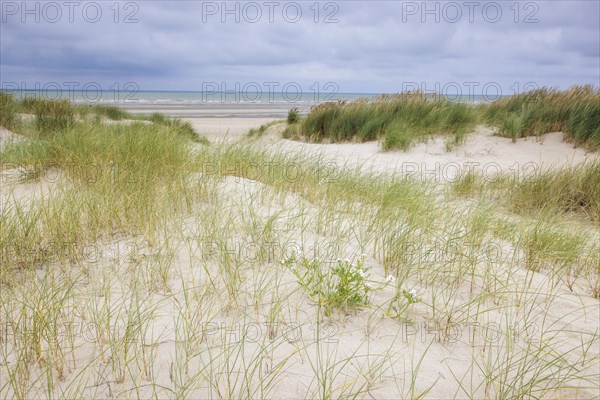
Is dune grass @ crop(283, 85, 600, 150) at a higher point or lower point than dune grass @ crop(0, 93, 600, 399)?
higher

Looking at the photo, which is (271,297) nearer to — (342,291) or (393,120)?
(342,291)

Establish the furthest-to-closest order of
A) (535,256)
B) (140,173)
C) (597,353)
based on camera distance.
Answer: (140,173)
(535,256)
(597,353)

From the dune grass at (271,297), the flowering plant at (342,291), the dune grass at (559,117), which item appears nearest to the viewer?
the dune grass at (271,297)

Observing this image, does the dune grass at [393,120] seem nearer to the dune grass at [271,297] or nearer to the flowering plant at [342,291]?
the dune grass at [271,297]

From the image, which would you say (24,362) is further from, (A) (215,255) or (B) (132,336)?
(A) (215,255)

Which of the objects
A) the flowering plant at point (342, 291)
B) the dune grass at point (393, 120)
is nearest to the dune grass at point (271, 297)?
the flowering plant at point (342, 291)

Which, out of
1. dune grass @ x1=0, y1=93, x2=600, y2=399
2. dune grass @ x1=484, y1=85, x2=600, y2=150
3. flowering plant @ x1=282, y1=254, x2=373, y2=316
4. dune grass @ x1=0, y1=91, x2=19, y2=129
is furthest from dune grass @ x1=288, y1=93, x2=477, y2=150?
flowering plant @ x1=282, y1=254, x2=373, y2=316

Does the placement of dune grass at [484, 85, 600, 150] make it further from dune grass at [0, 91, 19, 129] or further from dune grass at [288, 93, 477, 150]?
dune grass at [0, 91, 19, 129]

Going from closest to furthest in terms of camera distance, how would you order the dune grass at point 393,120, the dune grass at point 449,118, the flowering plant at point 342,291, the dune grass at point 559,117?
the flowering plant at point 342,291 < the dune grass at point 559,117 < the dune grass at point 449,118 < the dune grass at point 393,120

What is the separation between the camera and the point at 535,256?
315 cm

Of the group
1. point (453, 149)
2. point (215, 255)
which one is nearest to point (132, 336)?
point (215, 255)

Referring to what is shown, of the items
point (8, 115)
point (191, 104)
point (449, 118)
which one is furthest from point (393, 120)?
point (191, 104)

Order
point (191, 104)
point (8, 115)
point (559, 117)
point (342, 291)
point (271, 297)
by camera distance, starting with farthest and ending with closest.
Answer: point (191, 104), point (559, 117), point (8, 115), point (271, 297), point (342, 291)

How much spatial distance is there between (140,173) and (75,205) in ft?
2.57
